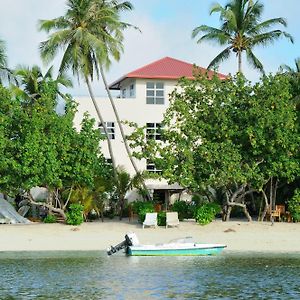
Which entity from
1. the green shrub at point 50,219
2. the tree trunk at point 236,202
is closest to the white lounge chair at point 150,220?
the tree trunk at point 236,202

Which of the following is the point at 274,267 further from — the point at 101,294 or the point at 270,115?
the point at 270,115

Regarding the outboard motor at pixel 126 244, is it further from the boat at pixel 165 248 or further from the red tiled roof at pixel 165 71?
the red tiled roof at pixel 165 71

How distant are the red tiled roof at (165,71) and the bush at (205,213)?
45.3ft

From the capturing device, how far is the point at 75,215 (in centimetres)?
3944

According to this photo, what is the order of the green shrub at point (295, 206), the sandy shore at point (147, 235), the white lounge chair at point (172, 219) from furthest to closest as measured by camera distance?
1. the green shrub at point (295, 206)
2. the white lounge chair at point (172, 219)
3. the sandy shore at point (147, 235)

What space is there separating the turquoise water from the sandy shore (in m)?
1.85

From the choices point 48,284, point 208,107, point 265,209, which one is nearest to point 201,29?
point 208,107

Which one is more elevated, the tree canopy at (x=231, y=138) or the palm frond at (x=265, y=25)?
the palm frond at (x=265, y=25)

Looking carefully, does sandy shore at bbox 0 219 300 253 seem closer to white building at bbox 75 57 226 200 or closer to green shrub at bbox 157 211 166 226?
green shrub at bbox 157 211 166 226

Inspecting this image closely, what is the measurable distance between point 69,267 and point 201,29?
22835 mm

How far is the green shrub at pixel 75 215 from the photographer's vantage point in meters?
39.4

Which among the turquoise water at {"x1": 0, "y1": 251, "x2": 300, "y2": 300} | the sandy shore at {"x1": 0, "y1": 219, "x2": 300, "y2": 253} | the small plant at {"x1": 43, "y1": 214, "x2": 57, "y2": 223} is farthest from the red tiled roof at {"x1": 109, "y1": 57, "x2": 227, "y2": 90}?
the turquoise water at {"x1": 0, "y1": 251, "x2": 300, "y2": 300}

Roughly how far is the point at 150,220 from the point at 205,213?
2.72 metres

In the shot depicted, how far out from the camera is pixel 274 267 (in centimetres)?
2859
